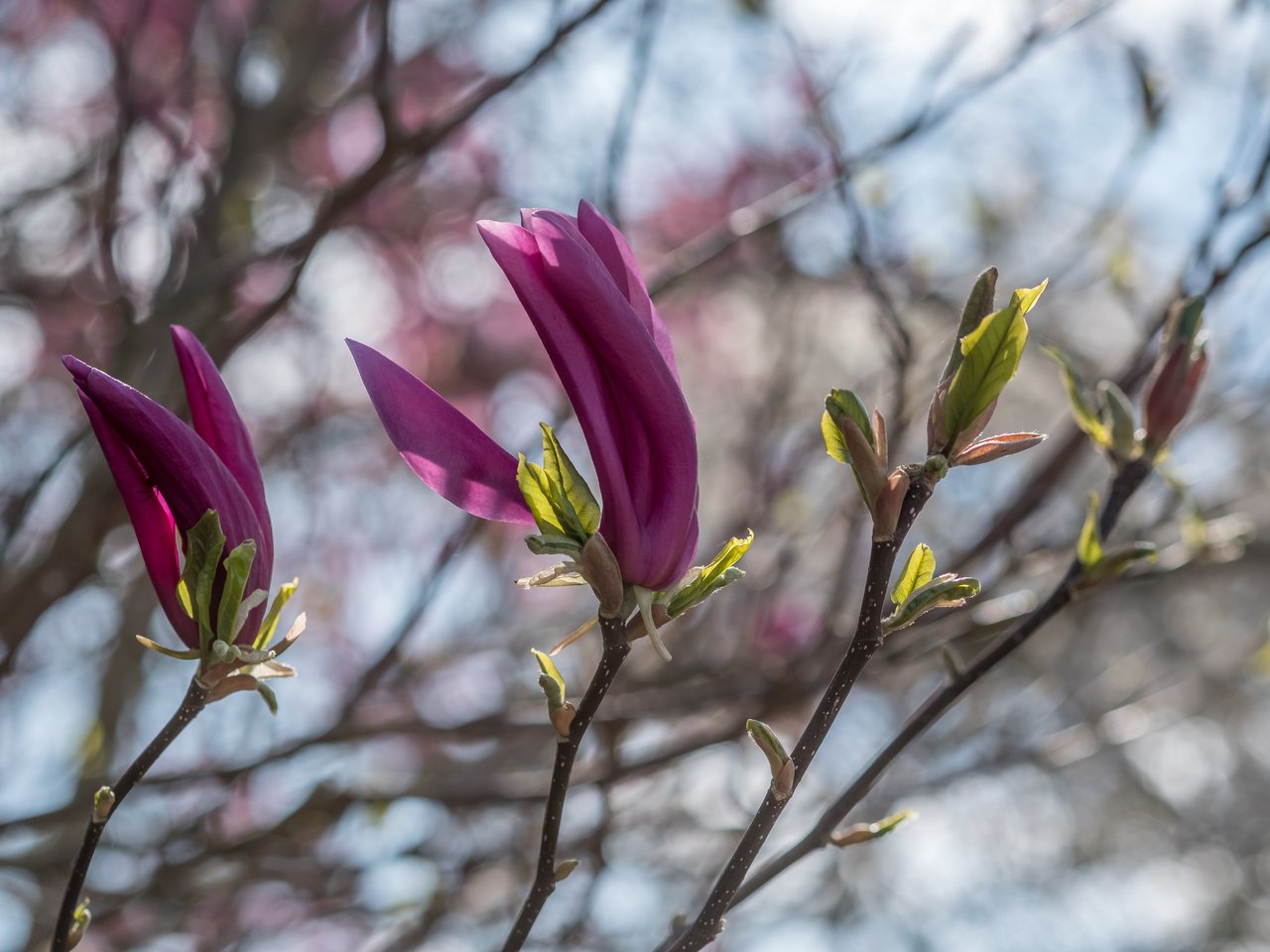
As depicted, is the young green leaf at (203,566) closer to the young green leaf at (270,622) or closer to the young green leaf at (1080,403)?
the young green leaf at (270,622)

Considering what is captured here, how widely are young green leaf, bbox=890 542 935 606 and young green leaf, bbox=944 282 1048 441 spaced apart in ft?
0.26

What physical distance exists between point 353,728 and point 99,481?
40 cm

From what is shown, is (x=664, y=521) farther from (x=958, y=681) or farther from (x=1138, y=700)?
(x=1138, y=700)

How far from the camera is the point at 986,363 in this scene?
54cm

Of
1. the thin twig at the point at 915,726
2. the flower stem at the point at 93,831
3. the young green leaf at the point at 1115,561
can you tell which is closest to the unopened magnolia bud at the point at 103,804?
the flower stem at the point at 93,831

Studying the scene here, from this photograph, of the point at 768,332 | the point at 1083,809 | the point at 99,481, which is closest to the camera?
the point at 99,481

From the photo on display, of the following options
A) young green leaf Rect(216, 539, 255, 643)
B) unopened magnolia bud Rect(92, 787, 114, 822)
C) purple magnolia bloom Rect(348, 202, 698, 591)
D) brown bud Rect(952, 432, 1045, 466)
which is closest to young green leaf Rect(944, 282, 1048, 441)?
brown bud Rect(952, 432, 1045, 466)

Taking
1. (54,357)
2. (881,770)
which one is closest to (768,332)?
(54,357)

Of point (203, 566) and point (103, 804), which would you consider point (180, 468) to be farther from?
point (103, 804)

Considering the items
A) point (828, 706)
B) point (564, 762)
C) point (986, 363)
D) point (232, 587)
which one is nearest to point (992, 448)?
point (986, 363)

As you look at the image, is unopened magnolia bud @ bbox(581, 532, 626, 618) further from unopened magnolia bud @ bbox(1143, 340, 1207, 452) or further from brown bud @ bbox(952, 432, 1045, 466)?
unopened magnolia bud @ bbox(1143, 340, 1207, 452)

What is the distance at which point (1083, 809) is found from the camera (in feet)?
16.5

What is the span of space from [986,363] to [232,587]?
38cm

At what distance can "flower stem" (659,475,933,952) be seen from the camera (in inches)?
21.1
